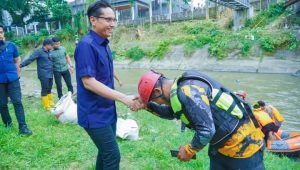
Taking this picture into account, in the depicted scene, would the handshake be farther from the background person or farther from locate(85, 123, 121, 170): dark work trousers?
the background person

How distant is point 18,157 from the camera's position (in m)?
4.86

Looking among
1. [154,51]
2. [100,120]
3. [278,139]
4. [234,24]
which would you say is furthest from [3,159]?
[234,24]

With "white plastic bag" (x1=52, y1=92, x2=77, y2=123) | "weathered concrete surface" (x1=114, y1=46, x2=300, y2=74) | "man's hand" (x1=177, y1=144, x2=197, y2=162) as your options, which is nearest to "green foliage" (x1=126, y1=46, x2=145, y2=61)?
"weathered concrete surface" (x1=114, y1=46, x2=300, y2=74)

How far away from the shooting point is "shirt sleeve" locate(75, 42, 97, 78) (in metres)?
2.90

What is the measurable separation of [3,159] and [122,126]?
204cm

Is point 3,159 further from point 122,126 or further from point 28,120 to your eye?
point 28,120

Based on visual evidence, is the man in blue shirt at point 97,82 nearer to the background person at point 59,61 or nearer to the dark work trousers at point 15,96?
the dark work trousers at point 15,96

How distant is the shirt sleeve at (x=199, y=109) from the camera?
2141 millimetres

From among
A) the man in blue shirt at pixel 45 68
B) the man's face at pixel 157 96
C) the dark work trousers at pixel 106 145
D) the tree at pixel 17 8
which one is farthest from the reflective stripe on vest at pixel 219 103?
the tree at pixel 17 8

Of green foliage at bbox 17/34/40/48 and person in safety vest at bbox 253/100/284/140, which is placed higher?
green foliage at bbox 17/34/40/48

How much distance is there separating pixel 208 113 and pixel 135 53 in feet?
80.3

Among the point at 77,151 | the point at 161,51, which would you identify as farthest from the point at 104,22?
the point at 161,51

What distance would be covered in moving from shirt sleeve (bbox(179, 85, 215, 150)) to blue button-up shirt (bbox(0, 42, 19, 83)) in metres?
4.50

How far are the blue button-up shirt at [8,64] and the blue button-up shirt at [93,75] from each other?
325cm
